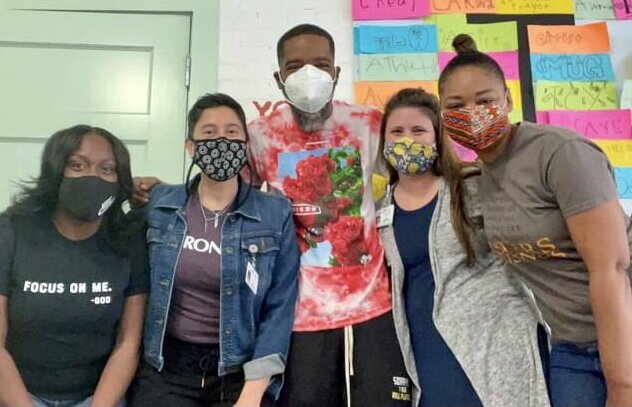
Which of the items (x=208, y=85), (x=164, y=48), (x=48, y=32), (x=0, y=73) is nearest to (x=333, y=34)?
(x=208, y=85)

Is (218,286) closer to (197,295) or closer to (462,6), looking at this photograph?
(197,295)

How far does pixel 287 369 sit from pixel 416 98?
32.3 inches

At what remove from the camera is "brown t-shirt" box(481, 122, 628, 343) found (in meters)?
1.20

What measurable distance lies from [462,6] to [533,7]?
0.92 feet

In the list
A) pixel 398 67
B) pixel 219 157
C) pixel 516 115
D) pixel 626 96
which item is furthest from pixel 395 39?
pixel 219 157

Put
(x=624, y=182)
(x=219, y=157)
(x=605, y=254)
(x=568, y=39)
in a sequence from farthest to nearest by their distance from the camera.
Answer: (x=568, y=39) → (x=624, y=182) → (x=219, y=157) → (x=605, y=254)

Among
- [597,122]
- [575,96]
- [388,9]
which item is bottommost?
[597,122]

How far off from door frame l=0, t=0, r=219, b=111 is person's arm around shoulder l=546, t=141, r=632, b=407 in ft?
4.61

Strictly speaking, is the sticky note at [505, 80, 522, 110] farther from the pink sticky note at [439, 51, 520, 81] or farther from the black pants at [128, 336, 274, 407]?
the black pants at [128, 336, 274, 407]

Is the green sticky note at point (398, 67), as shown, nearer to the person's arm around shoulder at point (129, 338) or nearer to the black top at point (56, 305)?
the person's arm around shoulder at point (129, 338)

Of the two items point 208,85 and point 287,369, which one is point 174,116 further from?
point 287,369

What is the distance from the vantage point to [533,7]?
7.36ft

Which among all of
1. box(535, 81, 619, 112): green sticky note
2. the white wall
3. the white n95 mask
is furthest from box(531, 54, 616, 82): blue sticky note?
the white n95 mask

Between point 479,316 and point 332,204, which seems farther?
point 332,204
